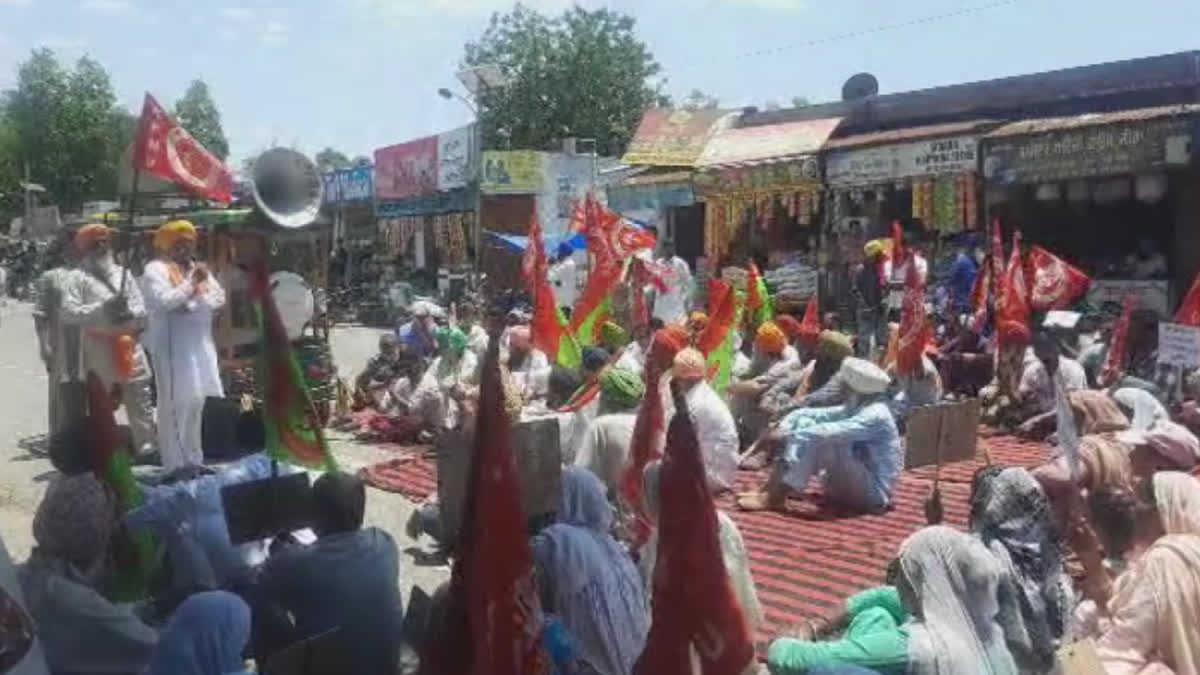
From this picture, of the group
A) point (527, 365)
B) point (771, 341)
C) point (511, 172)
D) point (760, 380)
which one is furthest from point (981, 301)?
point (511, 172)

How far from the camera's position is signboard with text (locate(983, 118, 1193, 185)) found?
11.2 metres

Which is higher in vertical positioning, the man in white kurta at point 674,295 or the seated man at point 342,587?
the man in white kurta at point 674,295

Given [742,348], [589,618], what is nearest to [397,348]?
[742,348]

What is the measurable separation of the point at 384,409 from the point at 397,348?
2.15ft

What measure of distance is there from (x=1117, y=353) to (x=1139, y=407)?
2.92 m

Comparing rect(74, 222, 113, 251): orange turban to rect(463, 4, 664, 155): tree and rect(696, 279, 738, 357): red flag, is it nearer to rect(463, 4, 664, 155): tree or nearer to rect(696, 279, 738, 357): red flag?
rect(696, 279, 738, 357): red flag

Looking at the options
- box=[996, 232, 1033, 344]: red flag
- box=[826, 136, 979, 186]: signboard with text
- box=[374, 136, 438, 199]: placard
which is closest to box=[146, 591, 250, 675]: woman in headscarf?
box=[996, 232, 1033, 344]: red flag

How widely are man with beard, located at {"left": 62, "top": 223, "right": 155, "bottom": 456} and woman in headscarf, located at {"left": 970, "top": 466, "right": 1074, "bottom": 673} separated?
5553 millimetres

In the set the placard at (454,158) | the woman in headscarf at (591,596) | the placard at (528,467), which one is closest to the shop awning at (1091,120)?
the woman in headscarf at (591,596)

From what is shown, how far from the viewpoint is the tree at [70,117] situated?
71.0 ft

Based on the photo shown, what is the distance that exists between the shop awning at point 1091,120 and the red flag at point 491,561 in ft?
33.4

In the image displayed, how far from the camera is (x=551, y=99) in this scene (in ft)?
131

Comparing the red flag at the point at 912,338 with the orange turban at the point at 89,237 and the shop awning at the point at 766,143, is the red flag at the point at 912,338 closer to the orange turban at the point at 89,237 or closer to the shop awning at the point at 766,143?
the orange turban at the point at 89,237

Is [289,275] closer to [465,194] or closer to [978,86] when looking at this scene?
[978,86]
